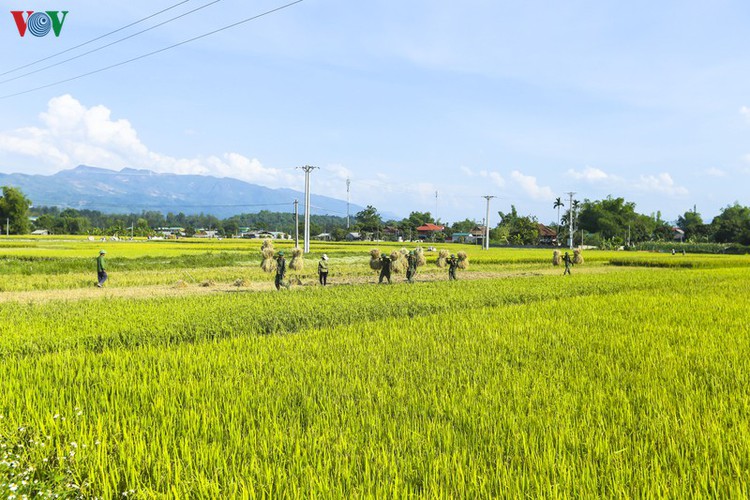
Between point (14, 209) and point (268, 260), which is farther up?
point (14, 209)

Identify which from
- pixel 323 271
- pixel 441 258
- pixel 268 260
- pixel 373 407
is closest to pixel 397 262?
pixel 323 271

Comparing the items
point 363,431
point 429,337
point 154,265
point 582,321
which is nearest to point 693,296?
point 582,321

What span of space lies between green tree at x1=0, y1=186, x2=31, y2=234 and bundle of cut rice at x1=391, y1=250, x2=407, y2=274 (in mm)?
79972

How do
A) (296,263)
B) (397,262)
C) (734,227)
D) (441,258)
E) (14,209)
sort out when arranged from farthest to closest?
(14,209) < (734,227) < (441,258) < (397,262) < (296,263)

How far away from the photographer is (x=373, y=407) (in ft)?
15.2

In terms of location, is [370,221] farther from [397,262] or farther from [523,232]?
[397,262]

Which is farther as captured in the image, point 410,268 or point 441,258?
point 441,258

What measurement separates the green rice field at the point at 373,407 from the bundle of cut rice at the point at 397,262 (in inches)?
494

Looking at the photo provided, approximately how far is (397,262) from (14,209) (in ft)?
270

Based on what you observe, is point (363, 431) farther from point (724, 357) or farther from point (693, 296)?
point (693, 296)

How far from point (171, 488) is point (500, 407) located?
2.79 m

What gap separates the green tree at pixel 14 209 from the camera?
7988cm

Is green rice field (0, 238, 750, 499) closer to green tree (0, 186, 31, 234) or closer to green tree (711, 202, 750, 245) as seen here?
green tree (711, 202, 750, 245)

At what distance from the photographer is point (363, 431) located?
4.00m
